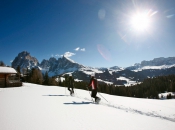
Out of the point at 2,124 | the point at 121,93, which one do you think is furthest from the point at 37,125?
the point at 121,93

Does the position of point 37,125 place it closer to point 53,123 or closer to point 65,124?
point 53,123

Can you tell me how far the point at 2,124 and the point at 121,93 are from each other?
442 feet

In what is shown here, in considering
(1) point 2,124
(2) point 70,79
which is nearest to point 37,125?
(1) point 2,124

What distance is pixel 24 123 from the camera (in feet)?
17.5

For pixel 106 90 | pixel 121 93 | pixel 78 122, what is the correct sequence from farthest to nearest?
pixel 121 93 → pixel 106 90 → pixel 78 122

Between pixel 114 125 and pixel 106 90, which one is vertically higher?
pixel 114 125

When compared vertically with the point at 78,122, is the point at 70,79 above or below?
above

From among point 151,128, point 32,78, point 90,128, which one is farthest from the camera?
point 32,78

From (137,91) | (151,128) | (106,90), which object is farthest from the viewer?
(137,91)

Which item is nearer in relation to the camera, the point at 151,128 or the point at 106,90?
the point at 151,128

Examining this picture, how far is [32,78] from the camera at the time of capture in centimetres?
7281

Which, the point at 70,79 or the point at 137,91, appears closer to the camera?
the point at 70,79

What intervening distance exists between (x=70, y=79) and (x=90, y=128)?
45.3ft

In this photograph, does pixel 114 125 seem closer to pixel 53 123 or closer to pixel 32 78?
pixel 53 123
